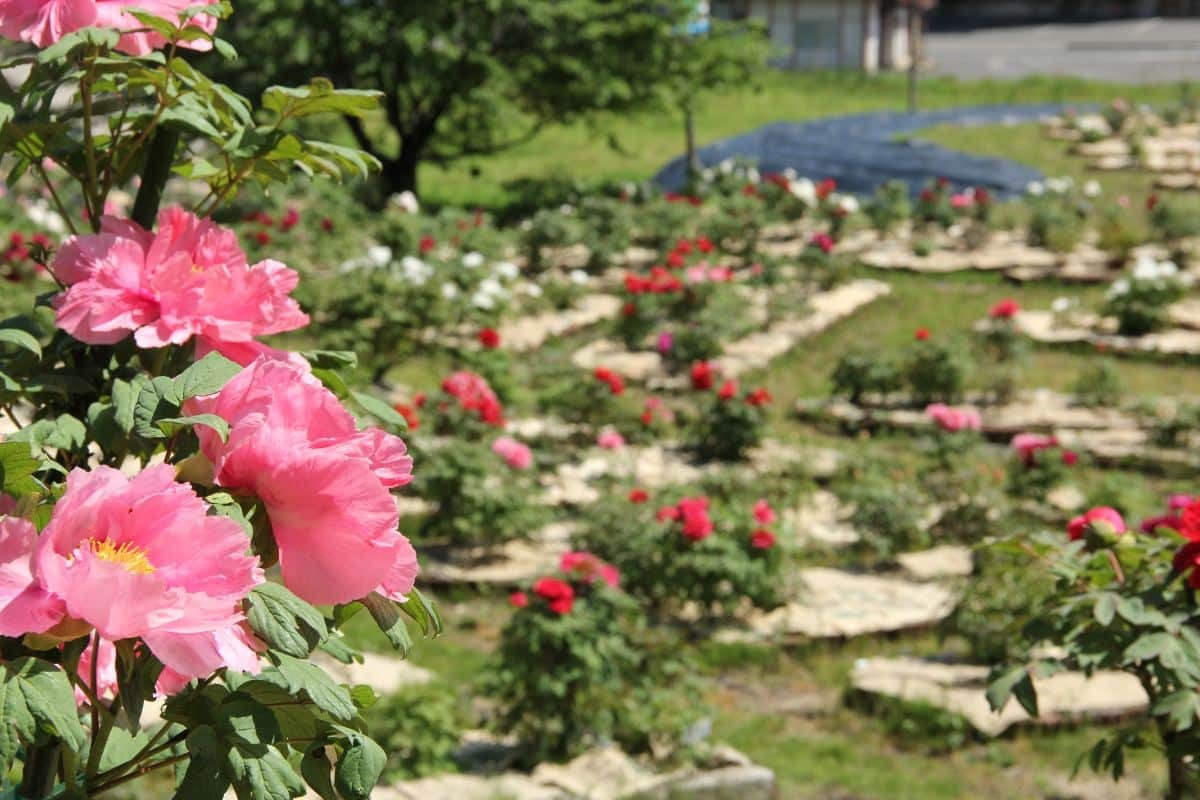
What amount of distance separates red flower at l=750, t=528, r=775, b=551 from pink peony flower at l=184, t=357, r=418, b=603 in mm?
4675

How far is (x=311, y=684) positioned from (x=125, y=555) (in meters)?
0.18

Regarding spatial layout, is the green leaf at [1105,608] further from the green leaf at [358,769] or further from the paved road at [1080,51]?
the paved road at [1080,51]

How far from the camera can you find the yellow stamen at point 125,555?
3.46 ft

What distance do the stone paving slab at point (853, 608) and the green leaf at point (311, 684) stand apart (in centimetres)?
455

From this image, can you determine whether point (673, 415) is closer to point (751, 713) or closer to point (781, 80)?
point (751, 713)

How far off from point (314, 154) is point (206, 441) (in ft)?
1.80

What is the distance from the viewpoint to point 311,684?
1171 mm

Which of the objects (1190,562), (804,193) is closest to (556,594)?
(1190,562)

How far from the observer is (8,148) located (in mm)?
1609

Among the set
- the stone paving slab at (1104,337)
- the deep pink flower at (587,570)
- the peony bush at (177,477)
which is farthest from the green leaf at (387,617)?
the stone paving slab at (1104,337)

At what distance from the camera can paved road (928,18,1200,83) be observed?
32.2m

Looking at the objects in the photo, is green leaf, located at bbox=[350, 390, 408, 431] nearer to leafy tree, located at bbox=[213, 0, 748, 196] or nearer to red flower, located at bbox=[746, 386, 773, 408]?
red flower, located at bbox=[746, 386, 773, 408]

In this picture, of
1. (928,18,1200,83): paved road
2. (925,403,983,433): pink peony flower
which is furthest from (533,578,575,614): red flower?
(928,18,1200,83): paved road

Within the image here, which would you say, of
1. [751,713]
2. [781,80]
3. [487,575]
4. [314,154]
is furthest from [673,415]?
[781,80]
